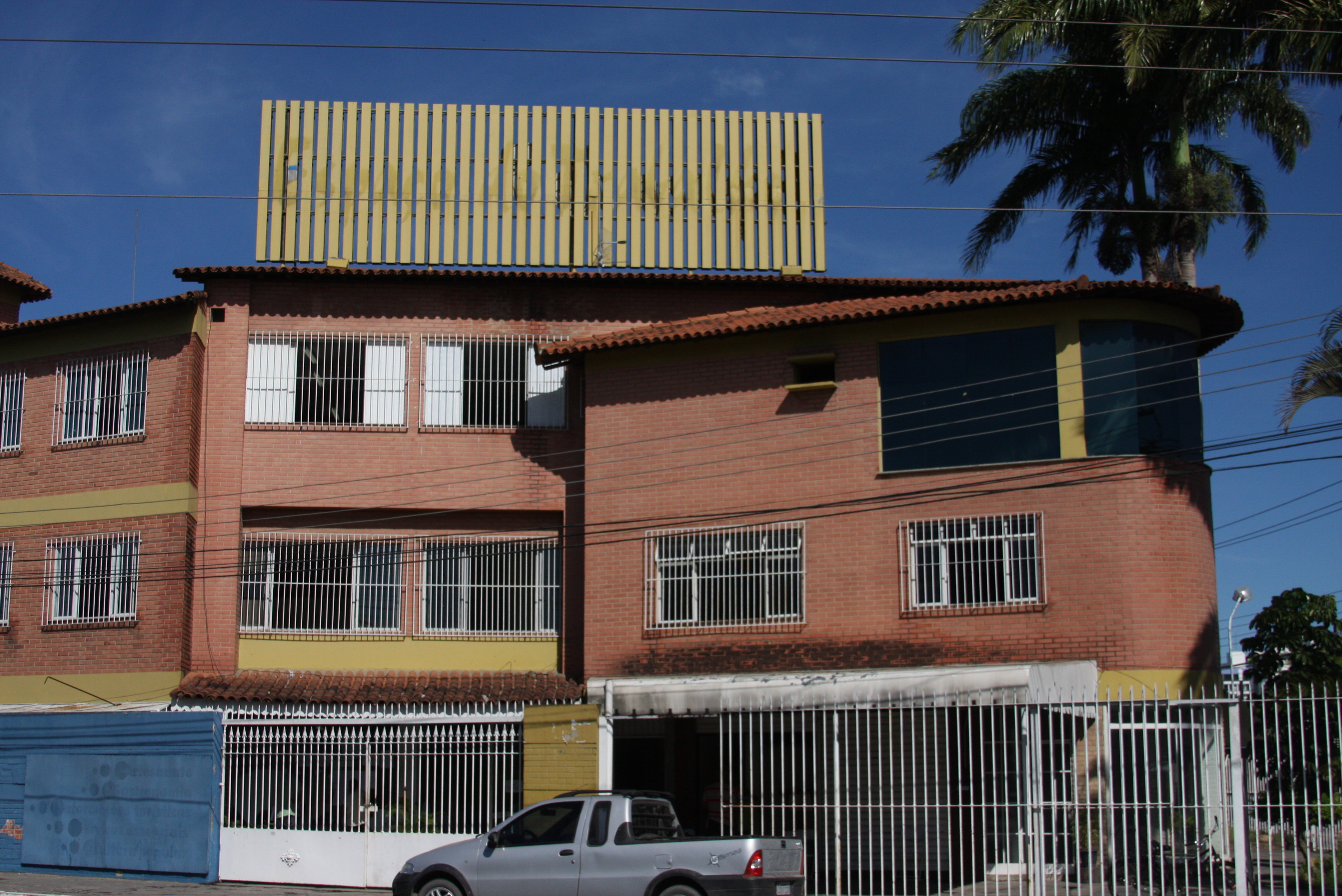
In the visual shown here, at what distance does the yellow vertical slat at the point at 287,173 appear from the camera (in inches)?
843

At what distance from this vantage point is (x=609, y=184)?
22.1 meters

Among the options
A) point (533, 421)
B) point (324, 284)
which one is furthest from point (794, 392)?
point (324, 284)

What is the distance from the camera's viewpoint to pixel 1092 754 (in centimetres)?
1584

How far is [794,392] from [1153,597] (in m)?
5.43

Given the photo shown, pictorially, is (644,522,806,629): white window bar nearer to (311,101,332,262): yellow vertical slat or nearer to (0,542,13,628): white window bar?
(311,101,332,262): yellow vertical slat

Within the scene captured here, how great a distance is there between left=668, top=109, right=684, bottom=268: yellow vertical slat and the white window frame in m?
10.8

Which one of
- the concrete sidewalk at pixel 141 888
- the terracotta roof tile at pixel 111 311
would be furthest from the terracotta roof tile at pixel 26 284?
the concrete sidewalk at pixel 141 888

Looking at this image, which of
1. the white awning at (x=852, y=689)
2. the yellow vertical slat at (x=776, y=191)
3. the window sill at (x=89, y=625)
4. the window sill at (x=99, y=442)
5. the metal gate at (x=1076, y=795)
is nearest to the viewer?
the metal gate at (x=1076, y=795)

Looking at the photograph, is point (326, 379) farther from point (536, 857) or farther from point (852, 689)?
point (852, 689)

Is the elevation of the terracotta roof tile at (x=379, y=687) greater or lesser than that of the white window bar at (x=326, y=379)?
lesser

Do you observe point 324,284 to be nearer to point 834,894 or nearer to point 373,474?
point 373,474

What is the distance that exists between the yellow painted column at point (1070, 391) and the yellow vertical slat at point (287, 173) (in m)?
12.3

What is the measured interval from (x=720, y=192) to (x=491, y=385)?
18.1ft

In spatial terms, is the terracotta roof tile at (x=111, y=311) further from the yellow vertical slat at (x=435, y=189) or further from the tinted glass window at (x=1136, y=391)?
the tinted glass window at (x=1136, y=391)
